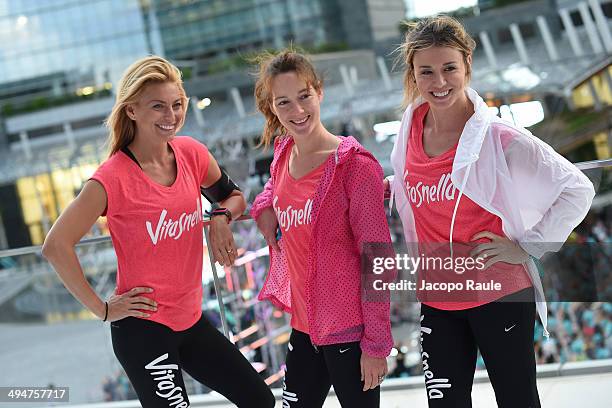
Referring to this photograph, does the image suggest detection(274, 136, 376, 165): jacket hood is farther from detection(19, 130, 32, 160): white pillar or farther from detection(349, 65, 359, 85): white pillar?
detection(19, 130, 32, 160): white pillar

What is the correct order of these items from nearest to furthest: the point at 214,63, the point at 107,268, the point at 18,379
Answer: the point at 18,379 → the point at 107,268 → the point at 214,63

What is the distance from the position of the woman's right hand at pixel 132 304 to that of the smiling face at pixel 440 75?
777mm

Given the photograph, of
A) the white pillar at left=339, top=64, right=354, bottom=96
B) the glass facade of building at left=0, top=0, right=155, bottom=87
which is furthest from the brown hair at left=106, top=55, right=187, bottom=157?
the glass facade of building at left=0, top=0, right=155, bottom=87

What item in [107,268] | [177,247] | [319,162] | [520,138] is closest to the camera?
[520,138]

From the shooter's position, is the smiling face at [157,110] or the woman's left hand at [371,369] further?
the smiling face at [157,110]

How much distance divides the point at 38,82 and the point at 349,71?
15156 millimetres

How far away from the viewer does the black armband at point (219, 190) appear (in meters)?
1.97

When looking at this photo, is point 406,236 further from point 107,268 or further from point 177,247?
point 107,268

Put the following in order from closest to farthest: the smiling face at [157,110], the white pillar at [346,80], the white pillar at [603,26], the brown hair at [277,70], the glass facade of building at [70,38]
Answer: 1. the brown hair at [277,70]
2. the smiling face at [157,110]
3. the white pillar at [603,26]
4. the white pillar at [346,80]
5. the glass facade of building at [70,38]

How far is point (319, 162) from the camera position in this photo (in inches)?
62.5

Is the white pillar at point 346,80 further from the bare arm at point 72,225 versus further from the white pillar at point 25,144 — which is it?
the bare arm at point 72,225

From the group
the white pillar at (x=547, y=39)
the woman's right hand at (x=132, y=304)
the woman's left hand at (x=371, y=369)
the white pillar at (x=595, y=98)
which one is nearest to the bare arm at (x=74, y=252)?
the woman's right hand at (x=132, y=304)

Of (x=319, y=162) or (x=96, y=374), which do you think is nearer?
(x=319, y=162)

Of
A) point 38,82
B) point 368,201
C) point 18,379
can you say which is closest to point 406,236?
point 368,201
